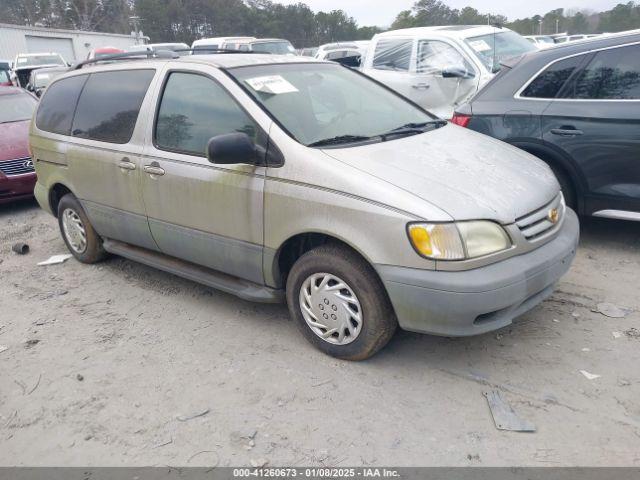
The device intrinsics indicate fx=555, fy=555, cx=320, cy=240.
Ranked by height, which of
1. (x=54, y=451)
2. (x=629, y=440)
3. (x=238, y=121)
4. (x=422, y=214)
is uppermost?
(x=238, y=121)

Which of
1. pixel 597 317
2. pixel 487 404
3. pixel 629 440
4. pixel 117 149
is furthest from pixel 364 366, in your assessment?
pixel 117 149

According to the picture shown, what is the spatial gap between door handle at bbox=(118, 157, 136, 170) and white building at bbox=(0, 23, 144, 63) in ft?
110

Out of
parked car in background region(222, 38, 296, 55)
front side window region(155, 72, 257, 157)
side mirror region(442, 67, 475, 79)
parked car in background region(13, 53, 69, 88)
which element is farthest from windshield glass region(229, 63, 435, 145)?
parked car in background region(13, 53, 69, 88)

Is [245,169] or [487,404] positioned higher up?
[245,169]

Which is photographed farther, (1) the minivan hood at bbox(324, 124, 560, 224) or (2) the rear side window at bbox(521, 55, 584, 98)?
(2) the rear side window at bbox(521, 55, 584, 98)

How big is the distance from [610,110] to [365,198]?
104 inches

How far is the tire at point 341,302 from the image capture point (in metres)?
3.05

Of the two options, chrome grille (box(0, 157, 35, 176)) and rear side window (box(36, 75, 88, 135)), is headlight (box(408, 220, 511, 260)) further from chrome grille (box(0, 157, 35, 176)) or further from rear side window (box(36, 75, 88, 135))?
chrome grille (box(0, 157, 35, 176))

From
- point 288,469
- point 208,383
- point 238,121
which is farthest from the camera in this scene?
point 238,121

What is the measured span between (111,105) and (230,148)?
1719mm

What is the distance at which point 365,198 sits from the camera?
292cm

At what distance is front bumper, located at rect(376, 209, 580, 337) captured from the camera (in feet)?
9.07

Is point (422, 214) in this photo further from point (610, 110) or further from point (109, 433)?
point (610, 110)

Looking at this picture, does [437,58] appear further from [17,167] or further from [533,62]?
[17,167]
